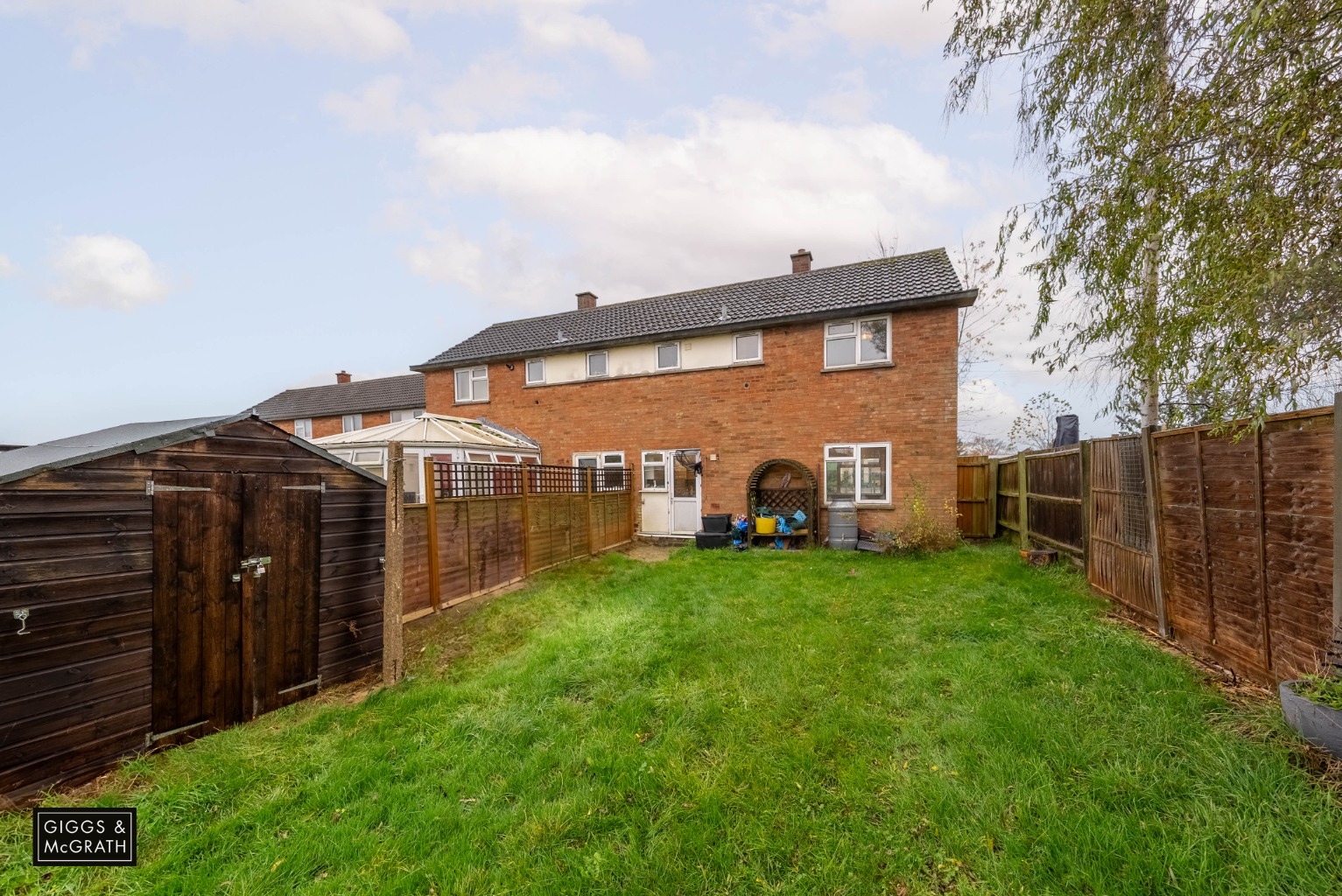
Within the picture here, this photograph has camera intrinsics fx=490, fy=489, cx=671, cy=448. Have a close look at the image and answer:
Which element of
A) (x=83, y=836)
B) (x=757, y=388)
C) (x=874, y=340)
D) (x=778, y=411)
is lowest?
(x=83, y=836)

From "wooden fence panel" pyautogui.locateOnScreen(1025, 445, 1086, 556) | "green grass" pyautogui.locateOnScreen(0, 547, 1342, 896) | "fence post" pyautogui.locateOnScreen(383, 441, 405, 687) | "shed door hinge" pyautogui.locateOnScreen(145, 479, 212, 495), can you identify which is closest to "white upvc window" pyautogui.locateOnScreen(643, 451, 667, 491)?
"wooden fence panel" pyautogui.locateOnScreen(1025, 445, 1086, 556)

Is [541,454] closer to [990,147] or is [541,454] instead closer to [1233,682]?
[990,147]

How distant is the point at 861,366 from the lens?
36.4ft

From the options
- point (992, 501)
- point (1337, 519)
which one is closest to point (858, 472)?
point (992, 501)

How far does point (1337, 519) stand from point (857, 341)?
9.02 metres

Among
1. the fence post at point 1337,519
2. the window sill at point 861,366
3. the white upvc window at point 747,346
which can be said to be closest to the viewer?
the fence post at point 1337,519

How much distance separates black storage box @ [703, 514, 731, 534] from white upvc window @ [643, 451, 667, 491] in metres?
1.76

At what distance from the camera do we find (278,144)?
744cm

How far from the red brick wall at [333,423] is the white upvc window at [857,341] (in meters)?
21.6

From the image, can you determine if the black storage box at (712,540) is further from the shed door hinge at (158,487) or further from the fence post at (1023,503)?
the shed door hinge at (158,487)

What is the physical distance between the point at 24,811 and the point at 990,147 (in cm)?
859

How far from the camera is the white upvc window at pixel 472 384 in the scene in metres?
15.7

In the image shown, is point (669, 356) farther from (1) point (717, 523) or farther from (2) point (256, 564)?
(2) point (256, 564)

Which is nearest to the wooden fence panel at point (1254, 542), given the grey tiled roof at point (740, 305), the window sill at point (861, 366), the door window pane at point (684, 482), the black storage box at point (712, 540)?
the window sill at point (861, 366)
